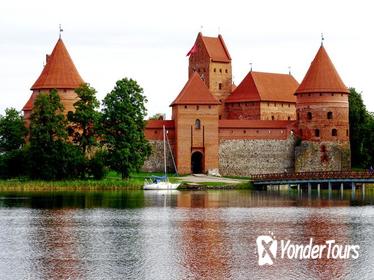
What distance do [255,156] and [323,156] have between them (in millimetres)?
4290

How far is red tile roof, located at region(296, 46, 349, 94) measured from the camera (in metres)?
56.9

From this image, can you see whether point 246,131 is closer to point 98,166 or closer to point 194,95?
point 194,95

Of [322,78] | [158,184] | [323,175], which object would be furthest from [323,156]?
[158,184]

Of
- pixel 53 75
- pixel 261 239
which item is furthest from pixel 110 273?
pixel 53 75

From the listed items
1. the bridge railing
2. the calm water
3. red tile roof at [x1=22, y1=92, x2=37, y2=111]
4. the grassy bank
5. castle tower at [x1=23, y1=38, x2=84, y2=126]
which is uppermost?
castle tower at [x1=23, y1=38, x2=84, y2=126]

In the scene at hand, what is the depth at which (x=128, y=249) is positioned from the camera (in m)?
23.4

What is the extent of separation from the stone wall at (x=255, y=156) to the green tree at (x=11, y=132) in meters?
12.4

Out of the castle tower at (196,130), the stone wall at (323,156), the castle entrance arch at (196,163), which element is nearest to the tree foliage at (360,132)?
the stone wall at (323,156)

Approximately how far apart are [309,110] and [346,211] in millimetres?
23453

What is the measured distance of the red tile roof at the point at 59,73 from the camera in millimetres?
54969

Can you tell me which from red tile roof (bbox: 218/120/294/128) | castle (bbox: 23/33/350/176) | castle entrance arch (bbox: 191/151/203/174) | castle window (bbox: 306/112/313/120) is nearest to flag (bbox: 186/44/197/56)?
castle (bbox: 23/33/350/176)

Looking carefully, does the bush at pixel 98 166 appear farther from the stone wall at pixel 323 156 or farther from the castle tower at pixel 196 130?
the stone wall at pixel 323 156

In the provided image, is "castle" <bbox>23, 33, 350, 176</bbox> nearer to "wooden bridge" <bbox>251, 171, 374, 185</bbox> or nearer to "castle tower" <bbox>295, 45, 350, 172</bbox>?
"castle tower" <bbox>295, 45, 350, 172</bbox>

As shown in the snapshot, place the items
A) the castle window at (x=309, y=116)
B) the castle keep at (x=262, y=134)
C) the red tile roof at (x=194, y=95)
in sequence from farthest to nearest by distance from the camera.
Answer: the castle window at (x=309, y=116), the red tile roof at (x=194, y=95), the castle keep at (x=262, y=134)
